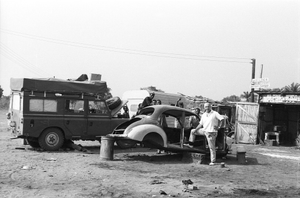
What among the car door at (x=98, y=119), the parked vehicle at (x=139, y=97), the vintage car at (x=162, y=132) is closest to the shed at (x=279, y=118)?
the parked vehicle at (x=139, y=97)

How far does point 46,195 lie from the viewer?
22.0ft

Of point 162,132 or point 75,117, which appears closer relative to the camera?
point 162,132

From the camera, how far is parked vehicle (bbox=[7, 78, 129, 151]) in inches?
502

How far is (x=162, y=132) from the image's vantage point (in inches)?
448

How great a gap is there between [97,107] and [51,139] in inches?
82.3

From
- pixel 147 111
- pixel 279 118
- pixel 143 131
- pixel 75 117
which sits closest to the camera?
pixel 143 131

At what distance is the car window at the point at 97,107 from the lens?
13969 millimetres

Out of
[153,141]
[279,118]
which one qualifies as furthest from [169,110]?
[279,118]

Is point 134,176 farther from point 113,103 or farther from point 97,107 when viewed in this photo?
point 113,103

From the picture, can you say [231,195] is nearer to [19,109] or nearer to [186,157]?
[186,157]

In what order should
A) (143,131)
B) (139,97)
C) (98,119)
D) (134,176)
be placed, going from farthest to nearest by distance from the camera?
(139,97)
(98,119)
(143,131)
(134,176)

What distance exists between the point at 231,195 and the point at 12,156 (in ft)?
23.1

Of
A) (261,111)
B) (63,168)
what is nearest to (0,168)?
(63,168)

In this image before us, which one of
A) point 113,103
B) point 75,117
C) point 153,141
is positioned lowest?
point 153,141
